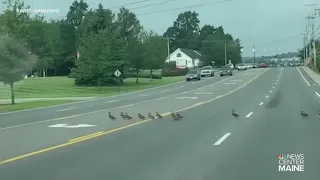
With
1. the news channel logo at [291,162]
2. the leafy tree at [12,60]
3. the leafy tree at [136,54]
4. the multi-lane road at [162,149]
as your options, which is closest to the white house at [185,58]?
the leafy tree at [136,54]

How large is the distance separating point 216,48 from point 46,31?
2418 inches

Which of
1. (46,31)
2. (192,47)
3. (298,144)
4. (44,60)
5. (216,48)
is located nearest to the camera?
(298,144)

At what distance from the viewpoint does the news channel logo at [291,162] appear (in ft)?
32.4

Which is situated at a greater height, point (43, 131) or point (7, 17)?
point (7, 17)

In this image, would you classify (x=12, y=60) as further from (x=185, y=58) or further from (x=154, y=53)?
(x=185, y=58)

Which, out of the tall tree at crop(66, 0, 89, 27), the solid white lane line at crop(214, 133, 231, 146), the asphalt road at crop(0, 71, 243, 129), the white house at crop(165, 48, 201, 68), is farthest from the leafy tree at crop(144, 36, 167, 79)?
the white house at crop(165, 48, 201, 68)

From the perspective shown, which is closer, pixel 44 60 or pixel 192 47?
pixel 44 60

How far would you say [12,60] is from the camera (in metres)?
37.9

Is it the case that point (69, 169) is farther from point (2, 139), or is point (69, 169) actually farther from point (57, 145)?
point (2, 139)

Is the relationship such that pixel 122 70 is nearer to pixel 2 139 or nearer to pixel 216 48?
pixel 2 139

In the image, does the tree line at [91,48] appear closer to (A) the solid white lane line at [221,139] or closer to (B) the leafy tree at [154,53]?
(B) the leafy tree at [154,53]

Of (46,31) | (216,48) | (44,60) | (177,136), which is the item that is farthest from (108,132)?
(216,48)

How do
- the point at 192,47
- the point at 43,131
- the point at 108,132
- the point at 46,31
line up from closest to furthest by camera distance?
the point at 108,132 → the point at 43,131 → the point at 46,31 → the point at 192,47

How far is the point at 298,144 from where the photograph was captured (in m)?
13.3
